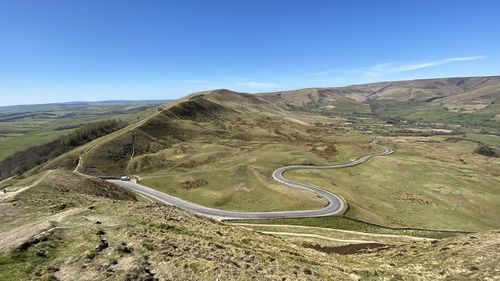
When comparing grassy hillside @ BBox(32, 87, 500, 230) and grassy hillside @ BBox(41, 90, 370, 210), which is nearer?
grassy hillside @ BBox(32, 87, 500, 230)

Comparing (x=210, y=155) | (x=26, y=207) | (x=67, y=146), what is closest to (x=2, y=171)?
(x=67, y=146)

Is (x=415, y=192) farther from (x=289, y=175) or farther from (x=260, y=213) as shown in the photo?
(x=260, y=213)

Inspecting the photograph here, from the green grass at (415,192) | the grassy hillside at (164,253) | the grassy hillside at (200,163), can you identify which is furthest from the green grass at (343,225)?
the grassy hillside at (164,253)

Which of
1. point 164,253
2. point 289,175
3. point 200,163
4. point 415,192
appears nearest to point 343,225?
point 289,175

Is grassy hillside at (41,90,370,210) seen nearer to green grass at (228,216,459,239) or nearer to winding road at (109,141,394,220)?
winding road at (109,141,394,220)

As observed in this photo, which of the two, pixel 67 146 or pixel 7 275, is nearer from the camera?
pixel 7 275

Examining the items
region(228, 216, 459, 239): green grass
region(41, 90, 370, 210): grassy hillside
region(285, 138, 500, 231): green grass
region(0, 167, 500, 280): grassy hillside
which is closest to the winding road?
region(228, 216, 459, 239): green grass

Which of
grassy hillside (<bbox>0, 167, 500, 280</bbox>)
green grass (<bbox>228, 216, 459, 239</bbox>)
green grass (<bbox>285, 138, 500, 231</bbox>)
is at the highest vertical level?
grassy hillside (<bbox>0, 167, 500, 280</bbox>)

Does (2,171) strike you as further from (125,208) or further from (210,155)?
(125,208)

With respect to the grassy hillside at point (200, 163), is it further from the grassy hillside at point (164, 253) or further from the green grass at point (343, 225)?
the grassy hillside at point (164, 253)
